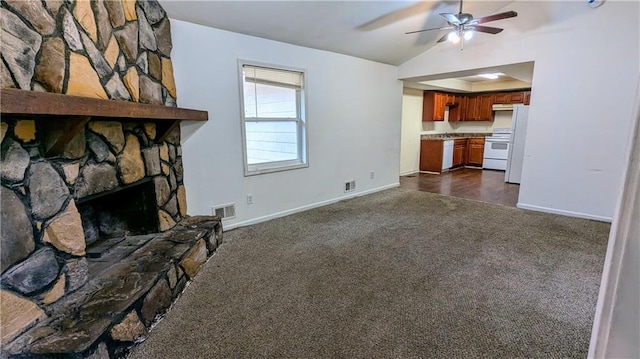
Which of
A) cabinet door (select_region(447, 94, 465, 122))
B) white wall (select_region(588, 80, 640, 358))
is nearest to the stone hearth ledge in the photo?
white wall (select_region(588, 80, 640, 358))

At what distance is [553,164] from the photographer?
13.1ft

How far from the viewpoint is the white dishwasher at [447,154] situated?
7191 millimetres

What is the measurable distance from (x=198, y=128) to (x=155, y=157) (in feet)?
2.21

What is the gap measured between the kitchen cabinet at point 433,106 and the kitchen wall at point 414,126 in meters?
0.12

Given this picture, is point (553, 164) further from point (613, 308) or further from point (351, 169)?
point (613, 308)

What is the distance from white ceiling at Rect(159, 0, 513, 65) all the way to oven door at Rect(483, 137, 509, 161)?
3.83m

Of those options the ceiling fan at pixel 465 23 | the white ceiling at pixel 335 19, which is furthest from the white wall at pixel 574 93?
the ceiling fan at pixel 465 23

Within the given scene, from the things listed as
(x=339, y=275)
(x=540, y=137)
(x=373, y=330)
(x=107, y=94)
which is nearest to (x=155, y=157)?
(x=107, y=94)

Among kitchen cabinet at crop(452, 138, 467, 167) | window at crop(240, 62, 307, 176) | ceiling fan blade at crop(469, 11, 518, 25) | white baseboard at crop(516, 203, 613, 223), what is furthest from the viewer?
kitchen cabinet at crop(452, 138, 467, 167)

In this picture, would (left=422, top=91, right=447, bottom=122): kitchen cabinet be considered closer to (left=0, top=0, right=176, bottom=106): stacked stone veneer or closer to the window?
the window

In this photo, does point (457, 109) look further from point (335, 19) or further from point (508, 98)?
point (335, 19)

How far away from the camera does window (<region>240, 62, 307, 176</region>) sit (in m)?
3.63

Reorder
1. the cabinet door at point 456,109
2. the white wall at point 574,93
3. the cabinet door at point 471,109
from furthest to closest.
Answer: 1. the cabinet door at point 471,109
2. the cabinet door at point 456,109
3. the white wall at point 574,93

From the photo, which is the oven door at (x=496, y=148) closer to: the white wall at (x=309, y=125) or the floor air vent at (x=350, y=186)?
the white wall at (x=309, y=125)
